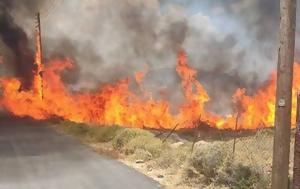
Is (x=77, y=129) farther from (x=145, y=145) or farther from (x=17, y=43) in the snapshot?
(x=17, y=43)

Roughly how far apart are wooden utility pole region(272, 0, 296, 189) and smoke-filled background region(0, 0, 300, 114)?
22.8 meters

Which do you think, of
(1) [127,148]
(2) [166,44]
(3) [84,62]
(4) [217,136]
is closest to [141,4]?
(2) [166,44]

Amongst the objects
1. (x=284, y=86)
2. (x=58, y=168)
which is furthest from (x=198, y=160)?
(x=58, y=168)

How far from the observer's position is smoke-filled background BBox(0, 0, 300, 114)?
100 feet

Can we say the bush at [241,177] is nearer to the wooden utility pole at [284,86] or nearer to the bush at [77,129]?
the wooden utility pole at [284,86]

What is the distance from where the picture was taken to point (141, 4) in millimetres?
31484

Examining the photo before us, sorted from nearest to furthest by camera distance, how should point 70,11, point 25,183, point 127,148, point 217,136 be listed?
point 25,183 < point 127,148 < point 217,136 < point 70,11

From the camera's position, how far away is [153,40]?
3206 cm

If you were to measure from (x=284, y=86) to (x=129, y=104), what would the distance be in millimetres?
21066

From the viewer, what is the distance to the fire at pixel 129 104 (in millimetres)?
27172

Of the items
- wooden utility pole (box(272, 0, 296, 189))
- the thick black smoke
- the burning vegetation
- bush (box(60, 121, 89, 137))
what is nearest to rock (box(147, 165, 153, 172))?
wooden utility pole (box(272, 0, 296, 189))

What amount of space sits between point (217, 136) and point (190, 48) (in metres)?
10.7

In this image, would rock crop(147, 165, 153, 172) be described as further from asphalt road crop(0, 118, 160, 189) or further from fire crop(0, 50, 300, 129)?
fire crop(0, 50, 300, 129)

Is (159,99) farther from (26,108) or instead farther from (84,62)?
(26,108)
